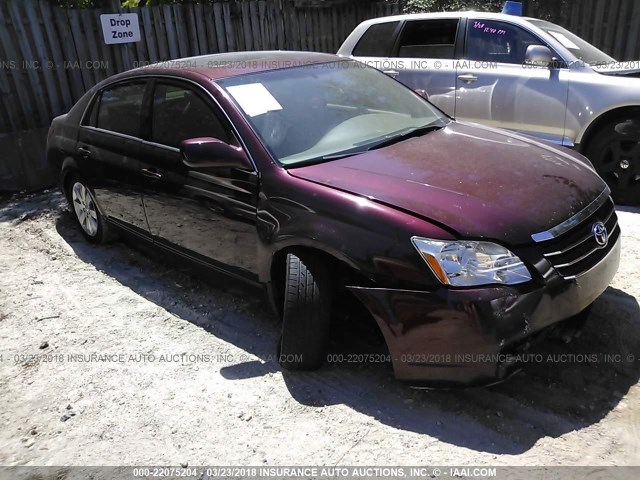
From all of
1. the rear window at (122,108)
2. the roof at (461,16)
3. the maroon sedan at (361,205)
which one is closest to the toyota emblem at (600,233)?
the maroon sedan at (361,205)

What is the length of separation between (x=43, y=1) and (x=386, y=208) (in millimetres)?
6598

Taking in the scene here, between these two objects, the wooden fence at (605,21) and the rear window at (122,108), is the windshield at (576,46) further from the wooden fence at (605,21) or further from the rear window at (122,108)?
the wooden fence at (605,21)

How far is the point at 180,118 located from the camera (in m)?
3.90

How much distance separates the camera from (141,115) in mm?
4254

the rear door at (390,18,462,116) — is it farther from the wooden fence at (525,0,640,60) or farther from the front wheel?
the wooden fence at (525,0,640,60)

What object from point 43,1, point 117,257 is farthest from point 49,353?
point 43,1

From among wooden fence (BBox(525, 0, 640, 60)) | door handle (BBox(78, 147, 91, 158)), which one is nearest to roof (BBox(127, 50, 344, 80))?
door handle (BBox(78, 147, 91, 158))

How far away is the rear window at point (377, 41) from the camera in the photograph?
672cm

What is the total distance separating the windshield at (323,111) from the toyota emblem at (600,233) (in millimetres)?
1288

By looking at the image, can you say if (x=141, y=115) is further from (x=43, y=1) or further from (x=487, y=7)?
(x=487, y=7)

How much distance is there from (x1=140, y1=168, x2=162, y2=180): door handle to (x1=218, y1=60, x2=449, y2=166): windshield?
84 centimetres

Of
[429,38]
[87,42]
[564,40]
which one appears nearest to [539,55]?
[564,40]

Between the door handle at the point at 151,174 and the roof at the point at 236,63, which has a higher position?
the roof at the point at 236,63

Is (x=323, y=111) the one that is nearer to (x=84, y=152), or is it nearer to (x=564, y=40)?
(x=84, y=152)
